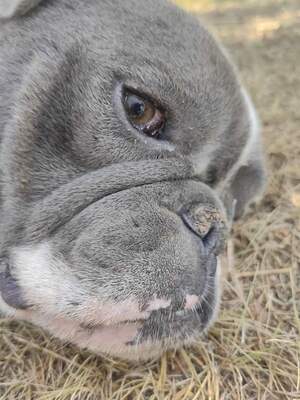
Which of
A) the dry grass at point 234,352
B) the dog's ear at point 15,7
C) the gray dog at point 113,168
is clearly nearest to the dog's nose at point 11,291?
the gray dog at point 113,168

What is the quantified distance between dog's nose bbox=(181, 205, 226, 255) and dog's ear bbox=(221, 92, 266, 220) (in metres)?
0.60

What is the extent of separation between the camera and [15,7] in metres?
2.40

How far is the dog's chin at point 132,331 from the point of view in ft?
5.87

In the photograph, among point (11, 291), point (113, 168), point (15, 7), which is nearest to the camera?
point (11, 291)

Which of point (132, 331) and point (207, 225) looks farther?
point (207, 225)

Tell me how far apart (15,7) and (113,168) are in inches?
39.1

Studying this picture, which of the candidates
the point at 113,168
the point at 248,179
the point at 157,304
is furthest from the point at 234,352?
the point at 248,179

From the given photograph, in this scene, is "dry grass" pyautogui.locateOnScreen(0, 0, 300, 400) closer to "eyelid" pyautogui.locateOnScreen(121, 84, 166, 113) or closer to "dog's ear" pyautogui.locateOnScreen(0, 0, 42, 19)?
"eyelid" pyautogui.locateOnScreen(121, 84, 166, 113)

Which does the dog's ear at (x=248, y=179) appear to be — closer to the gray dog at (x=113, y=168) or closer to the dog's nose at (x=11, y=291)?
the gray dog at (x=113, y=168)

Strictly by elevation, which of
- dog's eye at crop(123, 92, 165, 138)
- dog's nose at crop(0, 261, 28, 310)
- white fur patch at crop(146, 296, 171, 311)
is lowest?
dog's nose at crop(0, 261, 28, 310)

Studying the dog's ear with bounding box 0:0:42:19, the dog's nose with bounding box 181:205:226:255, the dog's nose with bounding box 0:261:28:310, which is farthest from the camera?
the dog's ear with bounding box 0:0:42:19

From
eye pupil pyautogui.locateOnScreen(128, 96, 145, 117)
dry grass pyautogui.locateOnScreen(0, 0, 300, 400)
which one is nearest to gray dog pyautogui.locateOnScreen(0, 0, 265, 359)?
eye pupil pyautogui.locateOnScreen(128, 96, 145, 117)

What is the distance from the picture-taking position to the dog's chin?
5.87ft

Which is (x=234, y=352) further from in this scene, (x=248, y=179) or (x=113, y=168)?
(x=248, y=179)
